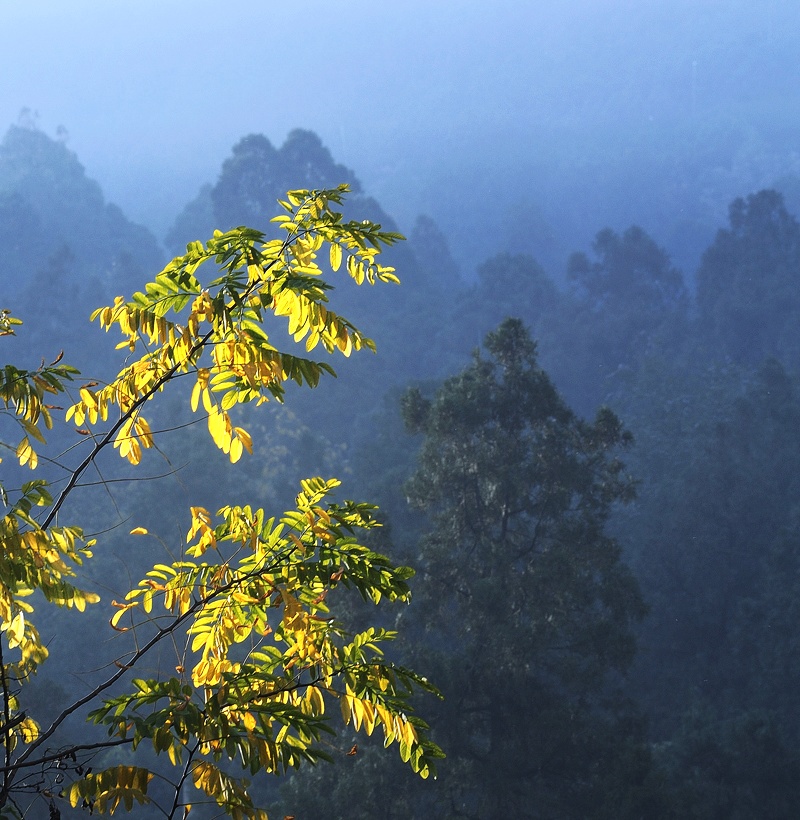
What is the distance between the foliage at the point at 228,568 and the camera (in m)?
2.33

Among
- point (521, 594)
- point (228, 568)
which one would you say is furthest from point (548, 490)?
point (228, 568)

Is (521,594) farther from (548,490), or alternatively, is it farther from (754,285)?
(754,285)

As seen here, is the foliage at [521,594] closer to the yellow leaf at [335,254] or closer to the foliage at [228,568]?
the foliage at [228,568]

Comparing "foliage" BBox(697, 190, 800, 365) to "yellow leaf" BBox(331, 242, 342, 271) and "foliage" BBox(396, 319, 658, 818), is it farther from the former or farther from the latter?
"yellow leaf" BBox(331, 242, 342, 271)

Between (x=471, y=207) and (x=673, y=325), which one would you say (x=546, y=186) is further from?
(x=673, y=325)

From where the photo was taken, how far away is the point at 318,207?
2.87m

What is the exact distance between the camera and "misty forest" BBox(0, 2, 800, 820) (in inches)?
101

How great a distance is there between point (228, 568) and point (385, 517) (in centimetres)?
Result: 1000

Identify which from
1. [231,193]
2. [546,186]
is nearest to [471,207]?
[546,186]

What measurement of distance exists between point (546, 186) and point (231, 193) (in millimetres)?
29937

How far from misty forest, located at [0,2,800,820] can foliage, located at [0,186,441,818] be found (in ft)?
0.04

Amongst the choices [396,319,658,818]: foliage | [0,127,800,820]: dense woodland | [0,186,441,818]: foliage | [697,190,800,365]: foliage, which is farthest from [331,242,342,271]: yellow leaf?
[697,190,800,365]: foliage

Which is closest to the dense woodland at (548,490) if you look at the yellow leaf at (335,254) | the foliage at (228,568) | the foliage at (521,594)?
the foliage at (521,594)

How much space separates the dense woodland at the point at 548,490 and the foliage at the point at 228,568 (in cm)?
26
